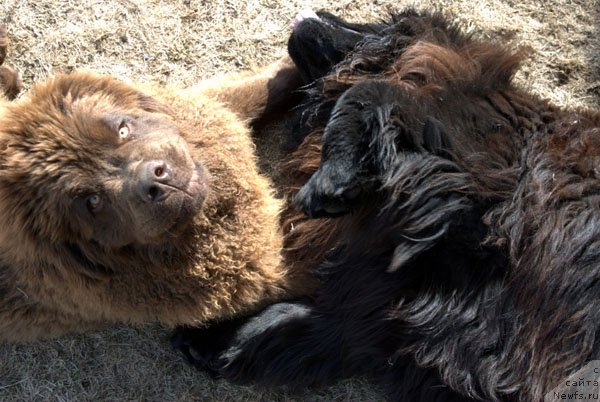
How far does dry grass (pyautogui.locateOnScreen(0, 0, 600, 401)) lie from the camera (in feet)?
11.1

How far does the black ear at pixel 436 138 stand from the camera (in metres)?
2.53

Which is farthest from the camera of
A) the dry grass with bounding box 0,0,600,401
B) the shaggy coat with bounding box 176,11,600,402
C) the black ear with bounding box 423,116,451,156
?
the dry grass with bounding box 0,0,600,401

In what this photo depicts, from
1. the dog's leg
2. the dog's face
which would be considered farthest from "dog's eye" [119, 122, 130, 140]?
the dog's leg

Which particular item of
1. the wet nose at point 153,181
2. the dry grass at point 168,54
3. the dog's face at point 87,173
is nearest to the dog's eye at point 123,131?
the dog's face at point 87,173

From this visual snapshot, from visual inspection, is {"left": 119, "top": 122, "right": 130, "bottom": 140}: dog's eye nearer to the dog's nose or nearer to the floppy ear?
the dog's nose

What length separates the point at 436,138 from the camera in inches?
99.6

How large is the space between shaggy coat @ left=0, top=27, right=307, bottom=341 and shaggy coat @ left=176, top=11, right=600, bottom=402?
1.46 feet

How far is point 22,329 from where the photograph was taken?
126 inches

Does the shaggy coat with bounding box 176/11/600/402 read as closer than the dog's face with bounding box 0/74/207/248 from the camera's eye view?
Yes

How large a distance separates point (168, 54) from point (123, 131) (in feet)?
3.87

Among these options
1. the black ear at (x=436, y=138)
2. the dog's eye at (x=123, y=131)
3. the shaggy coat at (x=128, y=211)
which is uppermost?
the black ear at (x=436, y=138)

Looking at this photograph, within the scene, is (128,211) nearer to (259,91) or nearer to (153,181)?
(153,181)

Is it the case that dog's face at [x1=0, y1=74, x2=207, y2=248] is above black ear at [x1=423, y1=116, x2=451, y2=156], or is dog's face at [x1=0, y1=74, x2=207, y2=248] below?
below

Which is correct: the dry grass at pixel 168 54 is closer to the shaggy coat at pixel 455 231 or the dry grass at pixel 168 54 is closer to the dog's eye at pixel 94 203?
the shaggy coat at pixel 455 231
